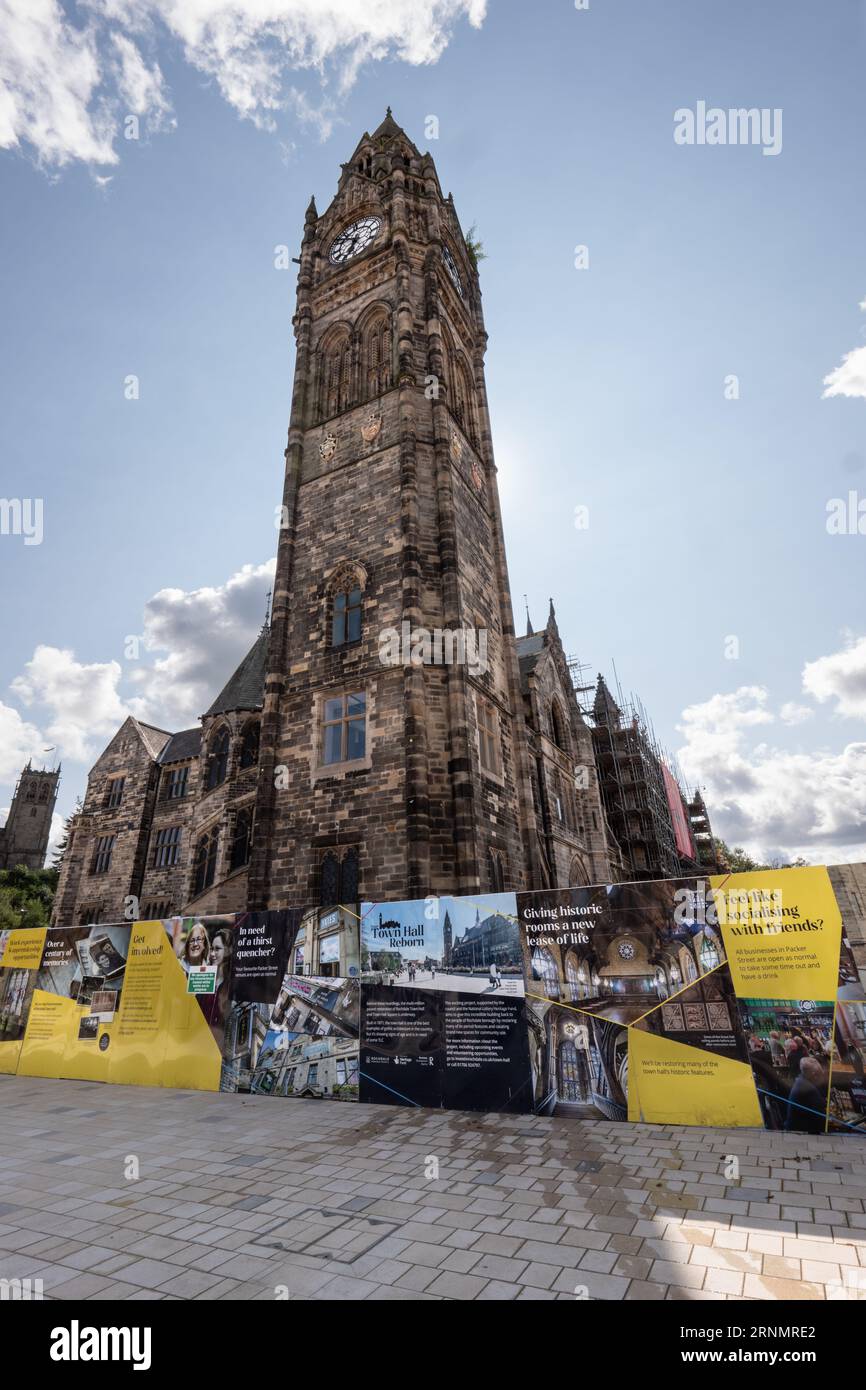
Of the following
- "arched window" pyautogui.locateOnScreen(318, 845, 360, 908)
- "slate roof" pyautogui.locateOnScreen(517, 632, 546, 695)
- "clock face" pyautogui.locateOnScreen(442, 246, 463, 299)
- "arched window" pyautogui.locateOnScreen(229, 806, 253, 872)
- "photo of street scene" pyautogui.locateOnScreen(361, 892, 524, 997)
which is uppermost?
"clock face" pyautogui.locateOnScreen(442, 246, 463, 299)

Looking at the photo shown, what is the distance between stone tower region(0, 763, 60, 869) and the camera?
75.3 meters

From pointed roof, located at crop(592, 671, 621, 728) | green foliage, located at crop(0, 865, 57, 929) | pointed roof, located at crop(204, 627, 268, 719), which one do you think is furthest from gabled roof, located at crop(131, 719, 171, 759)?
pointed roof, located at crop(592, 671, 621, 728)

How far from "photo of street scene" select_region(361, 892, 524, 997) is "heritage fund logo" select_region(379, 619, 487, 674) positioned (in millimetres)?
6936

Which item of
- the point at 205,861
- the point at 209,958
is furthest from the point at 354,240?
the point at 209,958

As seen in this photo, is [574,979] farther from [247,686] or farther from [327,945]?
[247,686]

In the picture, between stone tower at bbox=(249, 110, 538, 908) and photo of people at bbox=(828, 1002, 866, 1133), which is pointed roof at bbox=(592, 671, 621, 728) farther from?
photo of people at bbox=(828, 1002, 866, 1133)

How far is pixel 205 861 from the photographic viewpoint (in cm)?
2388

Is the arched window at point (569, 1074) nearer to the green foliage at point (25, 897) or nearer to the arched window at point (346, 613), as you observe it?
the arched window at point (346, 613)

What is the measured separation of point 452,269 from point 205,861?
24.0m

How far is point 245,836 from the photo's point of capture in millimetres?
22156

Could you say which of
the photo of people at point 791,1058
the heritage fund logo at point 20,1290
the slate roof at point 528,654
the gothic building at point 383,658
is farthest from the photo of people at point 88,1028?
the slate roof at point 528,654
